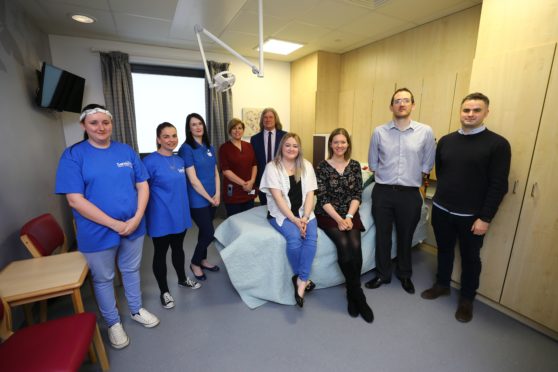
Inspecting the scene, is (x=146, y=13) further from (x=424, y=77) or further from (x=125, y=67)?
(x=424, y=77)

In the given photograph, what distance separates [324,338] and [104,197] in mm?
1591

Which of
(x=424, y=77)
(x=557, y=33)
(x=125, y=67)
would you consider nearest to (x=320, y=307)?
(x=557, y=33)

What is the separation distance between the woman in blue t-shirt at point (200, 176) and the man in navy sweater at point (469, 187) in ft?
5.95

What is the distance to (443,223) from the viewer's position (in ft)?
6.88

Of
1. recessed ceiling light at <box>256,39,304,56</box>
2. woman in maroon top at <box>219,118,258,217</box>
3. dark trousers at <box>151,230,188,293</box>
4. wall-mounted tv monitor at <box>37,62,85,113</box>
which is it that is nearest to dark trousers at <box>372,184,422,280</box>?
woman in maroon top at <box>219,118,258,217</box>

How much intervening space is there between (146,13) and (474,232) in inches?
138

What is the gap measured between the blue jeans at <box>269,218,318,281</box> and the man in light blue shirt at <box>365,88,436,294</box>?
0.65 m

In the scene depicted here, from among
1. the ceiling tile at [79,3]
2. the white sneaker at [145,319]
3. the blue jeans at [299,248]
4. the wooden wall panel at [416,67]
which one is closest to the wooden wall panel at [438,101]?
the wooden wall panel at [416,67]

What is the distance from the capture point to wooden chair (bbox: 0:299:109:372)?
1.06 m

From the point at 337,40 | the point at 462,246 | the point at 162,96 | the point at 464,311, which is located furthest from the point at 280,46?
the point at 464,311

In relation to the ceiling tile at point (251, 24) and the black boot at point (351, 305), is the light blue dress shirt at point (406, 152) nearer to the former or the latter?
the black boot at point (351, 305)

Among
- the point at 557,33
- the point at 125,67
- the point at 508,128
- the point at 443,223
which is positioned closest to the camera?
the point at 557,33

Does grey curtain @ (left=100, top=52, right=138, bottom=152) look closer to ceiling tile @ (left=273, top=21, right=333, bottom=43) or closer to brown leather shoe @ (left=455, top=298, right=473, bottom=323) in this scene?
ceiling tile @ (left=273, top=21, right=333, bottom=43)

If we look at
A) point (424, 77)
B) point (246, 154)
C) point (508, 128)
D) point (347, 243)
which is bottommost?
point (347, 243)
